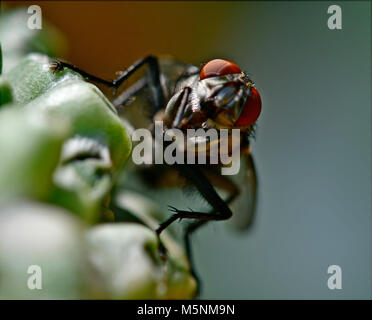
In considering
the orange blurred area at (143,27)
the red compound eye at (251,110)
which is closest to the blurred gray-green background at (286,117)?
the orange blurred area at (143,27)

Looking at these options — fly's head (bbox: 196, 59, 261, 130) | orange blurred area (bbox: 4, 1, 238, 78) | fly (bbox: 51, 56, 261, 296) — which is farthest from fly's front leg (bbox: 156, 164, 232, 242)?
orange blurred area (bbox: 4, 1, 238, 78)

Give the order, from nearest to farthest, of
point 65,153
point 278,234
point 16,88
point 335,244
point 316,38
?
point 65,153 < point 16,88 < point 335,244 < point 278,234 < point 316,38

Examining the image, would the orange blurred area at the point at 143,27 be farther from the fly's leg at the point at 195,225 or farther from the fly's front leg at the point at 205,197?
the fly's front leg at the point at 205,197

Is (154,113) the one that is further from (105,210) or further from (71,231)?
(71,231)

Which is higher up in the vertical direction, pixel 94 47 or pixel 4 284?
pixel 94 47

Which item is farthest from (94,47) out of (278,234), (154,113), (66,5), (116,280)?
(116,280)

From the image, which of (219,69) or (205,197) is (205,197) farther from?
(219,69)

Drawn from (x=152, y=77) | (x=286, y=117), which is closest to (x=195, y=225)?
(x=152, y=77)

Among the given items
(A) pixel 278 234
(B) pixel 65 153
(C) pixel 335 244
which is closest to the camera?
(B) pixel 65 153
